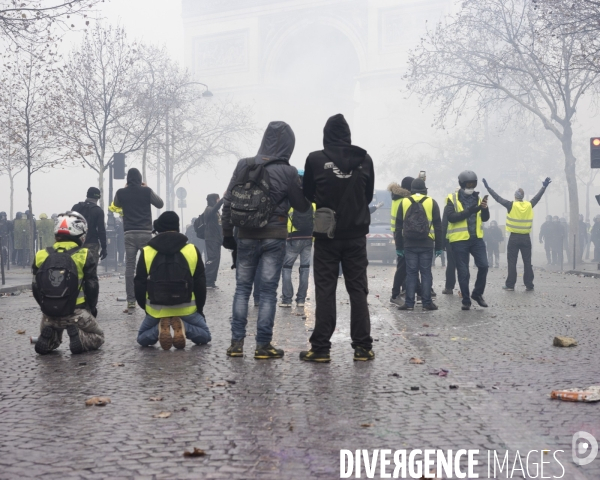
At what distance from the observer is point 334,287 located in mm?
7273

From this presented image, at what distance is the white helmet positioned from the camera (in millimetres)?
8109

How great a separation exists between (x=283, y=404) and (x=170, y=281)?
2674 millimetres

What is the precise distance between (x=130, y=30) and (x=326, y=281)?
90611mm

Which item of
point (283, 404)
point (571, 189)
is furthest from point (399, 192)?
point (571, 189)

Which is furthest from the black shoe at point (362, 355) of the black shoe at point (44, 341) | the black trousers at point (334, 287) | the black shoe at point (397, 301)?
the black shoe at point (397, 301)

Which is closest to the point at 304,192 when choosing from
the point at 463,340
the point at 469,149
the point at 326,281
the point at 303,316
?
the point at 326,281

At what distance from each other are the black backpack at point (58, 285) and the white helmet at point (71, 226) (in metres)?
0.25

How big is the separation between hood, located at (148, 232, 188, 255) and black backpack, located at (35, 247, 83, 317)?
2.34 ft

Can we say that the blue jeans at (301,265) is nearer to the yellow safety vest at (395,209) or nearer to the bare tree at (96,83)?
the yellow safety vest at (395,209)

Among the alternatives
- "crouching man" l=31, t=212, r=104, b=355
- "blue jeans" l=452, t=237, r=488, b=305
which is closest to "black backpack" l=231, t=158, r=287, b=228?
"crouching man" l=31, t=212, r=104, b=355

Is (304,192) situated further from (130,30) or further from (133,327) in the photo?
(130,30)

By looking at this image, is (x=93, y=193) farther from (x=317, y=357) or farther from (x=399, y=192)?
(x=317, y=357)

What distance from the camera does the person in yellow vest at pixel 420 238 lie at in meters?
12.1

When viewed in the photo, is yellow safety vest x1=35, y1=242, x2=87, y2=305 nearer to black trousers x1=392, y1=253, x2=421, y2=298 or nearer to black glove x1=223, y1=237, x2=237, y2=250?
black glove x1=223, y1=237, x2=237, y2=250
